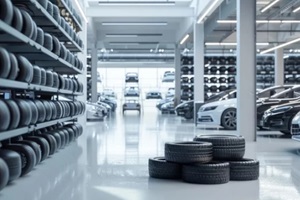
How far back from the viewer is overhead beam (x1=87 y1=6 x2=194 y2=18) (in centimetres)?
1691

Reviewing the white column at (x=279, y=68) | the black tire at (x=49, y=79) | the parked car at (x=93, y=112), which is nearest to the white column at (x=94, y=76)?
the parked car at (x=93, y=112)

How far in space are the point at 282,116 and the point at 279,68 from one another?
13.0 metres

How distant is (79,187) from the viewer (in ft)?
15.5

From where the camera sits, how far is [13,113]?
4531 mm

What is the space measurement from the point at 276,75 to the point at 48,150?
1772 centimetres

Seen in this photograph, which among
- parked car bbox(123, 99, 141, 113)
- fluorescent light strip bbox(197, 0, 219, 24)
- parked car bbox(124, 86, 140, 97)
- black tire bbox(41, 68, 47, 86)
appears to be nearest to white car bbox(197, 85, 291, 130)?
fluorescent light strip bbox(197, 0, 219, 24)

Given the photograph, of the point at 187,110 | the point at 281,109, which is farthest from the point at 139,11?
the point at 281,109

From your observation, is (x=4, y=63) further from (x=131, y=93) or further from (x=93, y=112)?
(x=131, y=93)

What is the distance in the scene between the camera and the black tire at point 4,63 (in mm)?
4184

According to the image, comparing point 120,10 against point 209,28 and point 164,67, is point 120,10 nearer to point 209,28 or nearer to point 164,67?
point 209,28

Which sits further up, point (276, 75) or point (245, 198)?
point (276, 75)

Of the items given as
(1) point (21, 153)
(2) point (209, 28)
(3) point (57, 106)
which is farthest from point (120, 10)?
(1) point (21, 153)

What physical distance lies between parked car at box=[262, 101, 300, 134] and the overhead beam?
7565mm

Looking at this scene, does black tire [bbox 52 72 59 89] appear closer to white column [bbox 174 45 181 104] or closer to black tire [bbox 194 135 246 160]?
black tire [bbox 194 135 246 160]
